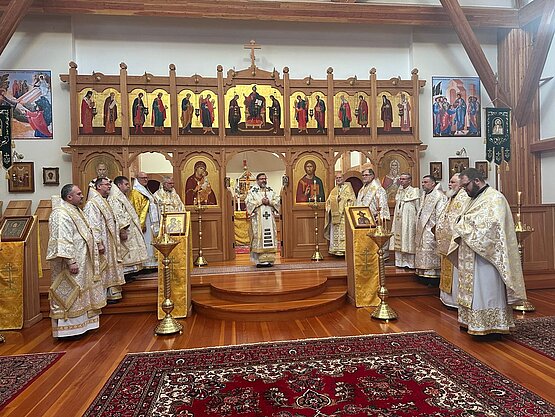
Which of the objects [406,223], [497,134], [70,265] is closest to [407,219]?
[406,223]

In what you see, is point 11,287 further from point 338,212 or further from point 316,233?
point 338,212

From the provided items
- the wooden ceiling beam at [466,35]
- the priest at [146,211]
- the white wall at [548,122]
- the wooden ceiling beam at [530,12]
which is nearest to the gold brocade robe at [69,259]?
the priest at [146,211]

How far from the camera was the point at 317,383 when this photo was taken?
13.4 ft

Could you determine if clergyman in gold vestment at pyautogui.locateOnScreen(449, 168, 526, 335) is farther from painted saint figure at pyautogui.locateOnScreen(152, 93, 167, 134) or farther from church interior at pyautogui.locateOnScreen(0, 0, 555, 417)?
painted saint figure at pyautogui.locateOnScreen(152, 93, 167, 134)

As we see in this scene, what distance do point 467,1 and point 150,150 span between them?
9.63 m

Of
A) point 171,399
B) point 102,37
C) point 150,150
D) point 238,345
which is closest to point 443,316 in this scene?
point 238,345

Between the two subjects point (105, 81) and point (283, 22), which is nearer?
point (105, 81)

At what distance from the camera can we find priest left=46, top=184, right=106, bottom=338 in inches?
216

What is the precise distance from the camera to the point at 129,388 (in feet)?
13.6

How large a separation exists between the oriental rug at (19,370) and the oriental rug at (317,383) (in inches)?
34.5

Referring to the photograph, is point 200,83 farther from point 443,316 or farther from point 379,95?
point 443,316

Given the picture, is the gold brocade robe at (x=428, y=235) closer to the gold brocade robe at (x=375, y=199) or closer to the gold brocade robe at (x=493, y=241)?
the gold brocade robe at (x=375, y=199)

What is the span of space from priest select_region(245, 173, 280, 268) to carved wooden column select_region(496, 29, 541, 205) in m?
6.41

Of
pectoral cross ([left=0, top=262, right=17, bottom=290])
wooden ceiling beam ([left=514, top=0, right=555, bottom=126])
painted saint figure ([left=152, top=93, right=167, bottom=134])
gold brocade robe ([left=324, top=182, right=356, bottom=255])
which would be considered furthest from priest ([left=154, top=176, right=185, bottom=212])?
wooden ceiling beam ([left=514, top=0, right=555, bottom=126])
